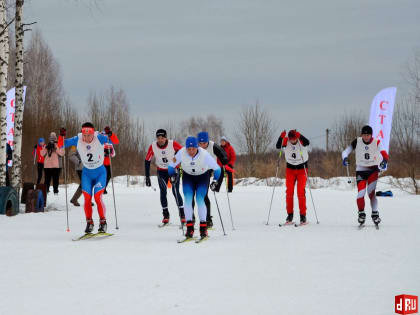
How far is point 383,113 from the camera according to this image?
21.2m

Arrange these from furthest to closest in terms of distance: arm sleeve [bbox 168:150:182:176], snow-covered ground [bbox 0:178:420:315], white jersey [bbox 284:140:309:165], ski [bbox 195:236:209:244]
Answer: white jersey [bbox 284:140:309:165], arm sleeve [bbox 168:150:182:176], ski [bbox 195:236:209:244], snow-covered ground [bbox 0:178:420:315]

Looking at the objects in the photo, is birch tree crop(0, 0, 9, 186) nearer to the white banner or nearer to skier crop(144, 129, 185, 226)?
the white banner

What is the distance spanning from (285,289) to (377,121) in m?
17.6

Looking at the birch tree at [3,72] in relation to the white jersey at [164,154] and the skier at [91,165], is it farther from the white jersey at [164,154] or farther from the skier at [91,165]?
the skier at [91,165]

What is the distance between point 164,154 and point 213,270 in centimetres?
516

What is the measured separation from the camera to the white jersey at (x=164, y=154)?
428 inches

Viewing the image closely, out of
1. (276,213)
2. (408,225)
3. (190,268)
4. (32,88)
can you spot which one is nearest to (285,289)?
(190,268)

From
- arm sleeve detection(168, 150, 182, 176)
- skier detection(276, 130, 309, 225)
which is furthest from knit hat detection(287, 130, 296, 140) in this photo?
arm sleeve detection(168, 150, 182, 176)

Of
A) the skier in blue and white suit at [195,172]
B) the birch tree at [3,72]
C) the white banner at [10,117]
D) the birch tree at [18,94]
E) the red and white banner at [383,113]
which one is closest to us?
the skier in blue and white suit at [195,172]

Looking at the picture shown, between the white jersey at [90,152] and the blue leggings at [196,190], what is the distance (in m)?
1.59

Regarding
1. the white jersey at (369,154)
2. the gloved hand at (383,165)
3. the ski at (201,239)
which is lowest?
the ski at (201,239)

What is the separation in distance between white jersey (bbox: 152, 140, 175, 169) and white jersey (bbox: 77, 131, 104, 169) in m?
1.86

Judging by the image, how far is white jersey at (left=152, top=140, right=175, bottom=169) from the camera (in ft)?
35.7

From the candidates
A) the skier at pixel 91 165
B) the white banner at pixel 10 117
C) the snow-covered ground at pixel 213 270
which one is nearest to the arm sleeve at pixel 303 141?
the snow-covered ground at pixel 213 270
